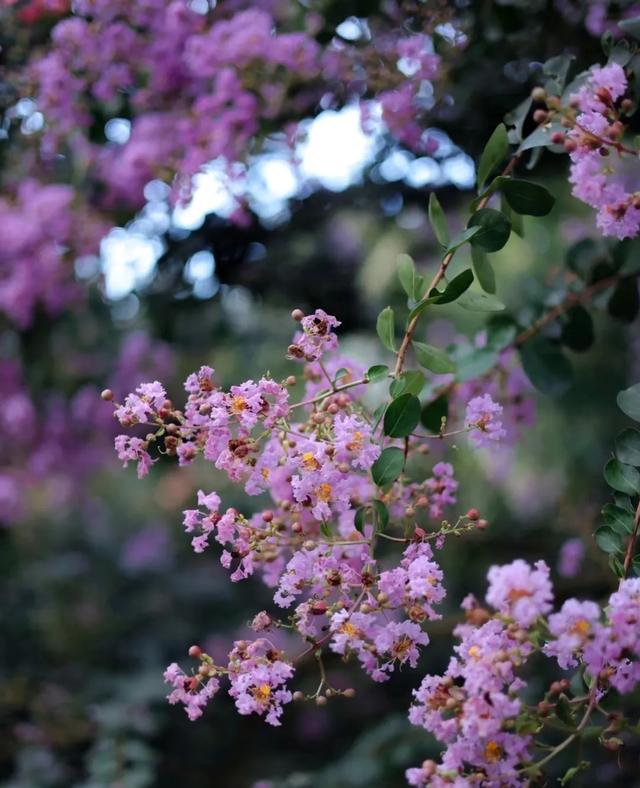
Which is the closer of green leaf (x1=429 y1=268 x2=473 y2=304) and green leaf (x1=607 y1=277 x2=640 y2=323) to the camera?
green leaf (x1=429 y1=268 x2=473 y2=304)

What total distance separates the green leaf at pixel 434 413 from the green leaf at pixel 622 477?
32 cm

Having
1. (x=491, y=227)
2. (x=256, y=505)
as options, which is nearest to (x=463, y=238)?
(x=491, y=227)

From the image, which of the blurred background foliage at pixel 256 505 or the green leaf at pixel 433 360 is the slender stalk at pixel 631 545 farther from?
the blurred background foliage at pixel 256 505

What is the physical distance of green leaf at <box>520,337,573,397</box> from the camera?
1.27 m

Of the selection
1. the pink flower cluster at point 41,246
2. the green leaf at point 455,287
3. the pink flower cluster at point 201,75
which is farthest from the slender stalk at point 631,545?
the pink flower cluster at point 41,246

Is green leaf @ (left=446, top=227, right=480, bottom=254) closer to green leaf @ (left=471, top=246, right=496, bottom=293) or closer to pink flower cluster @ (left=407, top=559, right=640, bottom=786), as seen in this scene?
green leaf @ (left=471, top=246, right=496, bottom=293)

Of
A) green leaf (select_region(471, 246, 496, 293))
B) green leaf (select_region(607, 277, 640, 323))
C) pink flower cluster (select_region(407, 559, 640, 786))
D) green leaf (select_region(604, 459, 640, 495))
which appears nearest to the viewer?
pink flower cluster (select_region(407, 559, 640, 786))

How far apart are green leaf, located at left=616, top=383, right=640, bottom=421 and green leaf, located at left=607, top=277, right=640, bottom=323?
434 millimetres

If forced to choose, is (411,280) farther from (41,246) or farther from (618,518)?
(41,246)

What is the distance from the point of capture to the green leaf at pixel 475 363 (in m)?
1.21

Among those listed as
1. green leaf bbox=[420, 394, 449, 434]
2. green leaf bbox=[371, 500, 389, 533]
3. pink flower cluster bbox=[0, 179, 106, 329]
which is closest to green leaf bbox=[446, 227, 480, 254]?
green leaf bbox=[371, 500, 389, 533]

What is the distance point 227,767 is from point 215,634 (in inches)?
15.4

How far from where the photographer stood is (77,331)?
219 centimetres

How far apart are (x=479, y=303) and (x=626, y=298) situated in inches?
18.4
